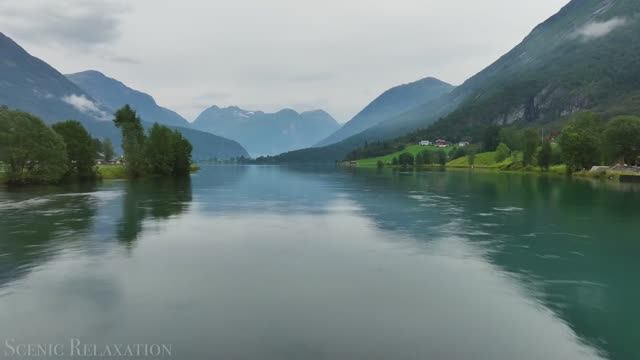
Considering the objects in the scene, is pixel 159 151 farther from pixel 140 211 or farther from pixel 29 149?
pixel 140 211

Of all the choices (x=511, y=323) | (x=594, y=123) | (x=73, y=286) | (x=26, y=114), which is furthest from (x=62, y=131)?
(x=594, y=123)

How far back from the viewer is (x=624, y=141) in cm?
15025

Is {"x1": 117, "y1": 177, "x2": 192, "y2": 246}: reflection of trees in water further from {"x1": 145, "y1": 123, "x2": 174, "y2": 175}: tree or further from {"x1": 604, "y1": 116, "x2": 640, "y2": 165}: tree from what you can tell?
{"x1": 604, "y1": 116, "x2": 640, "y2": 165}: tree

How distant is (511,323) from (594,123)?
179 m

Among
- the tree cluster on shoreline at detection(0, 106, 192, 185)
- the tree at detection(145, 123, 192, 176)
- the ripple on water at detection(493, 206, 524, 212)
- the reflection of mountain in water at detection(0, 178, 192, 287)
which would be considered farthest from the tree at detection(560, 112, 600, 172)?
the tree cluster on shoreline at detection(0, 106, 192, 185)

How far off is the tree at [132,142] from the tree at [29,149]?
35211mm

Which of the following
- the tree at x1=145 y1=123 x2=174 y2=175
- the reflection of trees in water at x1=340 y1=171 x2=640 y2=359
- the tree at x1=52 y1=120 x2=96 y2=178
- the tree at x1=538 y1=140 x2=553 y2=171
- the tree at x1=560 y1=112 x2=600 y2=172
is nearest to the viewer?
the reflection of trees in water at x1=340 y1=171 x2=640 y2=359

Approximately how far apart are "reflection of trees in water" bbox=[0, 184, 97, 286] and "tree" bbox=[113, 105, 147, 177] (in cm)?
7496

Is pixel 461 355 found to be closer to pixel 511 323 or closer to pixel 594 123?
pixel 511 323

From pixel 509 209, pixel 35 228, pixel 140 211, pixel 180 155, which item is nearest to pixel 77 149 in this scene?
pixel 180 155

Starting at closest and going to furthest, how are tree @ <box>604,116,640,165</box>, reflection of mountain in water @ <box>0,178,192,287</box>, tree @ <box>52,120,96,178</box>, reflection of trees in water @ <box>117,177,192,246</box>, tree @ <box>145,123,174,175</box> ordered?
1. reflection of mountain in water @ <box>0,178,192,287</box>
2. reflection of trees in water @ <box>117,177,192,246</box>
3. tree @ <box>52,120,96,178</box>
4. tree @ <box>604,116,640,165</box>
5. tree @ <box>145,123,174,175</box>

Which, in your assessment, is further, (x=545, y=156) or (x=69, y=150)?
(x=545, y=156)

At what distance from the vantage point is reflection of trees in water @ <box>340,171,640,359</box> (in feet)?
70.5

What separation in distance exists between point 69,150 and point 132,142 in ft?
76.8
